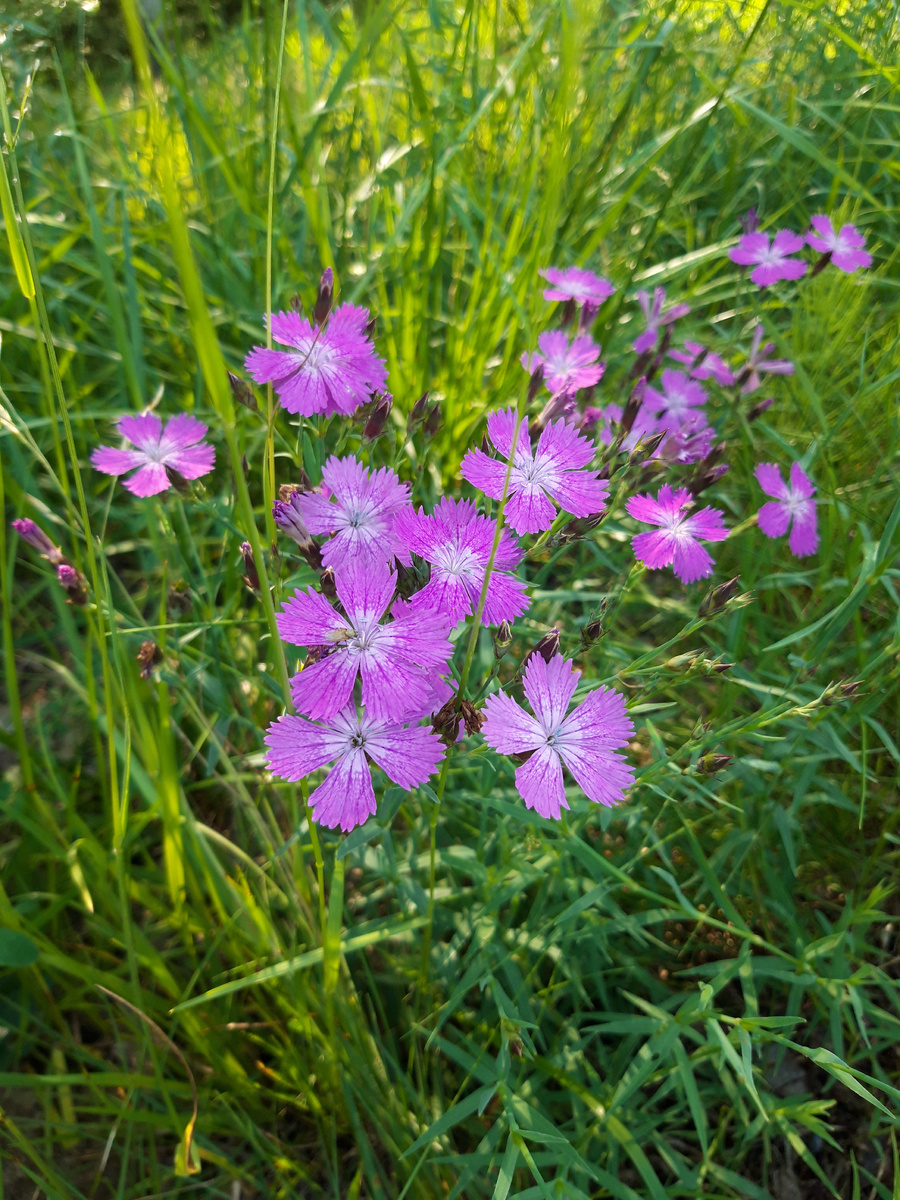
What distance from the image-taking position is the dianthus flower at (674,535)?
1374 mm

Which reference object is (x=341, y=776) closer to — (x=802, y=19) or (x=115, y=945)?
(x=115, y=945)

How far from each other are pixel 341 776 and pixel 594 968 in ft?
2.64

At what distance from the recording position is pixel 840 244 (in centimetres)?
204

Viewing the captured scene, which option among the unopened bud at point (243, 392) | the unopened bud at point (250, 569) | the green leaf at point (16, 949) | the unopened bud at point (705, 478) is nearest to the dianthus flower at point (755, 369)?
the unopened bud at point (705, 478)

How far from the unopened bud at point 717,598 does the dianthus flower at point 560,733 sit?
32cm

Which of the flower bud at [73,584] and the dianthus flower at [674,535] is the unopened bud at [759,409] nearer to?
the dianthus flower at [674,535]

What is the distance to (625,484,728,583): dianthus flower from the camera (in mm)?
1374

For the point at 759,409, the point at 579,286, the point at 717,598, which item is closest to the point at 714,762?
the point at 717,598

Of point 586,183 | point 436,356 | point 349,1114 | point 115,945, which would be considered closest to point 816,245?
point 586,183

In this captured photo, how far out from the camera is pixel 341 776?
110 centimetres

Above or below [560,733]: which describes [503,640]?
above

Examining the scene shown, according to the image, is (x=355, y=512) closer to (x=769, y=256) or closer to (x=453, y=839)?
(x=453, y=839)

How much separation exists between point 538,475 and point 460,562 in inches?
8.4

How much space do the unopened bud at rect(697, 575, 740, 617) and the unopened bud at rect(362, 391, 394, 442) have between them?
626 mm
